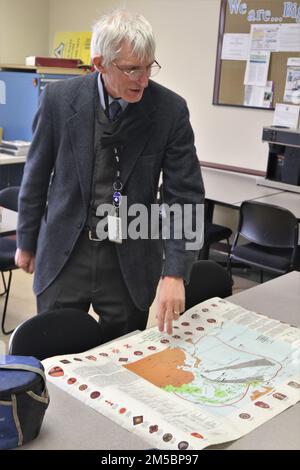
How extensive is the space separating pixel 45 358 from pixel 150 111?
782 mm

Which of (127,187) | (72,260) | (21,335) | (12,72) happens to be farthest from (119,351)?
(12,72)

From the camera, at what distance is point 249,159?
4227 mm

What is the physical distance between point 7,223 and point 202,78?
93.6 inches

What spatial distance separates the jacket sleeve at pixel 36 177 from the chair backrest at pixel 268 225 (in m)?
1.85

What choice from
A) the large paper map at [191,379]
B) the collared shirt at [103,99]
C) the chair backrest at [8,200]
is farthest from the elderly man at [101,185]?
the chair backrest at [8,200]

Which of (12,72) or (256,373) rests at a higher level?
(12,72)

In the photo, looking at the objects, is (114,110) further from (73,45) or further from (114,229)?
(73,45)

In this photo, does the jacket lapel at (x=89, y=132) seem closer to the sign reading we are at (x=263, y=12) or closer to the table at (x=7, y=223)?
the table at (x=7, y=223)

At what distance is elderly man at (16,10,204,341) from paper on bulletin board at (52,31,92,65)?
3.40 meters

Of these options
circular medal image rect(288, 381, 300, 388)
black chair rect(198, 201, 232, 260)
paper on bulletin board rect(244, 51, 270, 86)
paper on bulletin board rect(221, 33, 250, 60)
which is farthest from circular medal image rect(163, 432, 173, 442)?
paper on bulletin board rect(221, 33, 250, 60)

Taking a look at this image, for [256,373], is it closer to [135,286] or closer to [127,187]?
[135,286]

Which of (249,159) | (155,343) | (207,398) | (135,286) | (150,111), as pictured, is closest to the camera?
(207,398)

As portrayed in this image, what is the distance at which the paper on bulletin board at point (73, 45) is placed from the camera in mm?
4883

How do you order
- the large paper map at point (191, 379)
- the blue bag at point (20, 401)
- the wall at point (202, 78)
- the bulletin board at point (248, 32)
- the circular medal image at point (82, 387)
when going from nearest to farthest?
the blue bag at point (20, 401) → the large paper map at point (191, 379) → the circular medal image at point (82, 387) → the bulletin board at point (248, 32) → the wall at point (202, 78)
